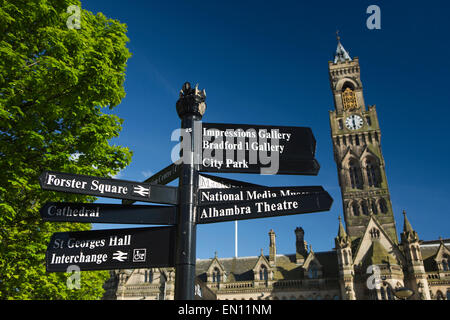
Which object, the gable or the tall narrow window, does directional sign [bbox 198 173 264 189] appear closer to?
the gable

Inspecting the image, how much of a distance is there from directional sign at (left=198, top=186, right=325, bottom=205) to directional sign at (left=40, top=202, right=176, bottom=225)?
465mm

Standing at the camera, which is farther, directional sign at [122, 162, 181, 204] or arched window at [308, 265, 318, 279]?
arched window at [308, 265, 318, 279]

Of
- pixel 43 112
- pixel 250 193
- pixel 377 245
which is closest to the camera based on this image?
pixel 250 193

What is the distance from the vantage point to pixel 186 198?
3797 millimetres

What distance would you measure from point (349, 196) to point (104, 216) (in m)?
50.2

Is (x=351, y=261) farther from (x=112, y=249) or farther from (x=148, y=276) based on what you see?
(x=112, y=249)

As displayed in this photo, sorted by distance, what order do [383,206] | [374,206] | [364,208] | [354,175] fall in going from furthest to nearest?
[354,175], [364,208], [374,206], [383,206]

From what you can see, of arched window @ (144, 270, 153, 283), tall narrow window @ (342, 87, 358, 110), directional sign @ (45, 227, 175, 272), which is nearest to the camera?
directional sign @ (45, 227, 175, 272)

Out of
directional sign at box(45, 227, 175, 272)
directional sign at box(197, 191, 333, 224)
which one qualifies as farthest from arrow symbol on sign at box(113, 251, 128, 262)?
directional sign at box(197, 191, 333, 224)

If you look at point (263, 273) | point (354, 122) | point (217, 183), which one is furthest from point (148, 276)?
point (217, 183)

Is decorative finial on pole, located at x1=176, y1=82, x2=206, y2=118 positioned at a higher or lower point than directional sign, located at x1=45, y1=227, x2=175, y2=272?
higher

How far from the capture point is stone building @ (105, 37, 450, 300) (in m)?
39.1

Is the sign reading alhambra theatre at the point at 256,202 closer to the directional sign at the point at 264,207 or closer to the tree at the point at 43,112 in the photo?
the directional sign at the point at 264,207

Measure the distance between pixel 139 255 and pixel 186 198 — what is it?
2.58 feet
